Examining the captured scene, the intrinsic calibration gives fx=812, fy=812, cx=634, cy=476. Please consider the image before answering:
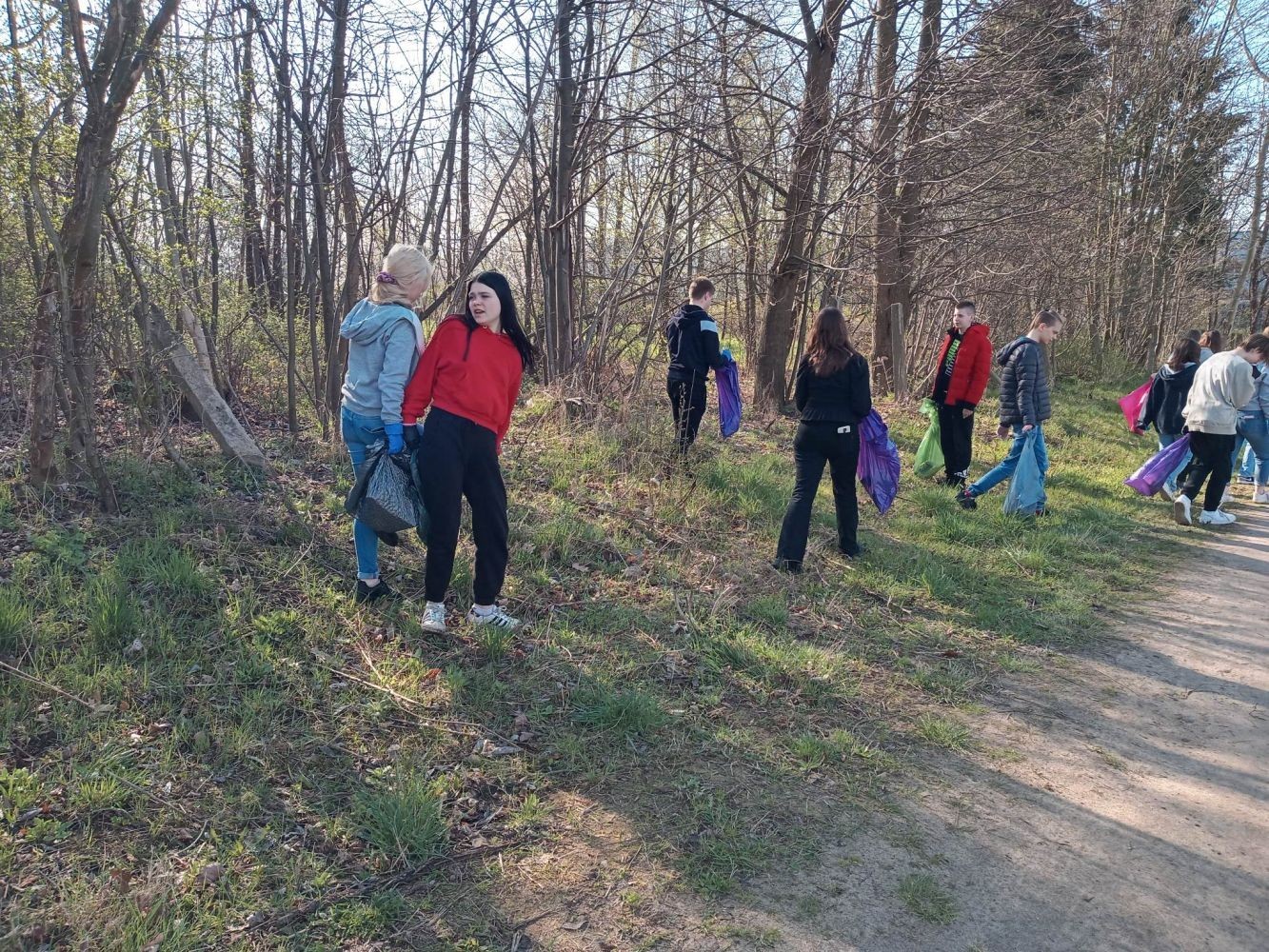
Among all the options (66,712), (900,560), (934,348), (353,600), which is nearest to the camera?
(66,712)

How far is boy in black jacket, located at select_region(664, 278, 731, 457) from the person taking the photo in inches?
297

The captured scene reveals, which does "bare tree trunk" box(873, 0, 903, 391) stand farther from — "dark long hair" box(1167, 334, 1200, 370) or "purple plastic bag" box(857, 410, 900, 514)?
"purple plastic bag" box(857, 410, 900, 514)

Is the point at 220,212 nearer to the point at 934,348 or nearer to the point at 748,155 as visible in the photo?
the point at 748,155

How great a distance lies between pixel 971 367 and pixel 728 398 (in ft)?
7.84

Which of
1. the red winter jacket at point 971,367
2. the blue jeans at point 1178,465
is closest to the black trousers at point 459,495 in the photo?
the red winter jacket at point 971,367

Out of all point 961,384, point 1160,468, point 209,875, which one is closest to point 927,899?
point 209,875

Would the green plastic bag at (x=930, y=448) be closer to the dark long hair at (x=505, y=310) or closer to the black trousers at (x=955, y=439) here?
the black trousers at (x=955, y=439)

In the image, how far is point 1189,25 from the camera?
18422 millimetres

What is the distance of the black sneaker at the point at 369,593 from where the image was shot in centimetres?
464

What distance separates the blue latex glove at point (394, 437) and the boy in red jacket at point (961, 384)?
19.2 feet

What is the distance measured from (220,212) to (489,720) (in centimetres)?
480

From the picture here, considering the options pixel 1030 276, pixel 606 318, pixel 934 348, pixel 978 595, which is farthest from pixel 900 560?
pixel 1030 276

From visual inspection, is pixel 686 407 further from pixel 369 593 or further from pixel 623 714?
pixel 623 714

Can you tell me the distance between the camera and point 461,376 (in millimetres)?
4215
